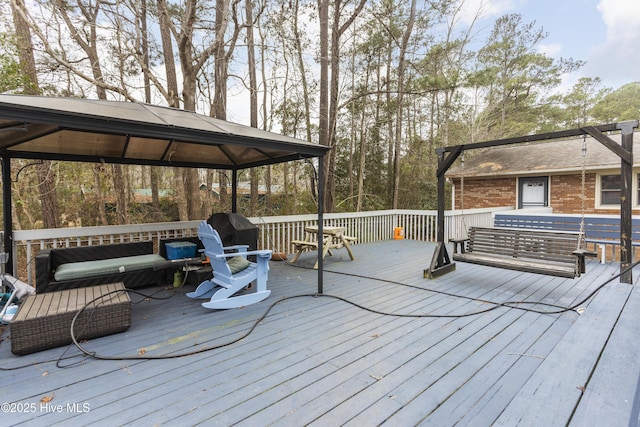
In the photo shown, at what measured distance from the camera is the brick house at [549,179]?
932cm

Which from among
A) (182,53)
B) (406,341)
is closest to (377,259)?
(406,341)

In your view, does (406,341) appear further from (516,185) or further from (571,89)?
(571,89)

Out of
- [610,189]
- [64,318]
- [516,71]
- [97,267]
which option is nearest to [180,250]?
[97,267]

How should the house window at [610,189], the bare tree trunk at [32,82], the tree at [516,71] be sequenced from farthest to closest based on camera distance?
the tree at [516,71]
the house window at [610,189]
the bare tree trunk at [32,82]

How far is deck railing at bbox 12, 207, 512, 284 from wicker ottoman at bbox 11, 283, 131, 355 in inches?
62.1

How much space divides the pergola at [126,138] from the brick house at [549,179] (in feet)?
25.0

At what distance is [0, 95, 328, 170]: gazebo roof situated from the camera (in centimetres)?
A: 228

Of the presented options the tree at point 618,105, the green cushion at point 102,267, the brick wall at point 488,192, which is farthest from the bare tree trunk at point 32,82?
the tree at point 618,105

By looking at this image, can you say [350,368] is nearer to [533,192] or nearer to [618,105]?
[533,192]

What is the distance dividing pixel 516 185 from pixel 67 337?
12.6m

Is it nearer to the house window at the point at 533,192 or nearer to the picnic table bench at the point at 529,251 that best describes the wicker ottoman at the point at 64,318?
the picnic table bench at the point at 529,251

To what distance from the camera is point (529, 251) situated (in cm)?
407

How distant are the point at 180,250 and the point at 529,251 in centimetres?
489

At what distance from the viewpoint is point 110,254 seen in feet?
13.9
